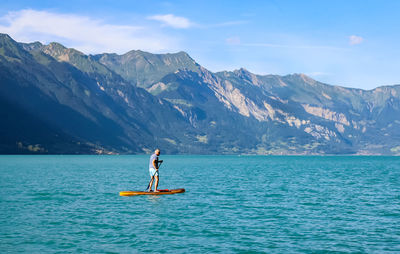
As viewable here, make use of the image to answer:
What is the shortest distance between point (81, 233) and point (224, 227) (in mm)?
12001

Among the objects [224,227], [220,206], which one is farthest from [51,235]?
[220,206]

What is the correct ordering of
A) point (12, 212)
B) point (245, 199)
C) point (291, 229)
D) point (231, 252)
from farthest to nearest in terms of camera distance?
point (245, 199) < point (12, 212) < point (291, 229) < point (231, 252)

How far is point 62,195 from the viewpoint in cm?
6888

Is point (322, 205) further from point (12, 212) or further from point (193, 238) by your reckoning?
point (12, 212)

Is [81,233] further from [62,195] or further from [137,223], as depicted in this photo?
[62,195]

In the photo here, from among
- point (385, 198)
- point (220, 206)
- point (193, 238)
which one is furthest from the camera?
point (385, 198)

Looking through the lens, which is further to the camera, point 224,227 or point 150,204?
point 150,204

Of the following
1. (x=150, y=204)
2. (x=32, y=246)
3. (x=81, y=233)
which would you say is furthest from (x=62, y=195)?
(x=32, y=246)

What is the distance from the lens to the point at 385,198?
6888 cm

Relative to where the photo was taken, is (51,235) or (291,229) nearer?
(51,235)

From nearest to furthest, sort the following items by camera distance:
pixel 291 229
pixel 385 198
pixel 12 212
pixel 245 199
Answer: pixel 291 229 < pixel 12 212 < pixel 245 199 < pixel 385 198

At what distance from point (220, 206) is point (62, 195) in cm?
2540

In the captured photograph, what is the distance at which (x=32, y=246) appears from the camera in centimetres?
3341

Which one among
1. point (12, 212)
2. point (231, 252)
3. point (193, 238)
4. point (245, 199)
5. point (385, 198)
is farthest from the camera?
point (385, 198)
